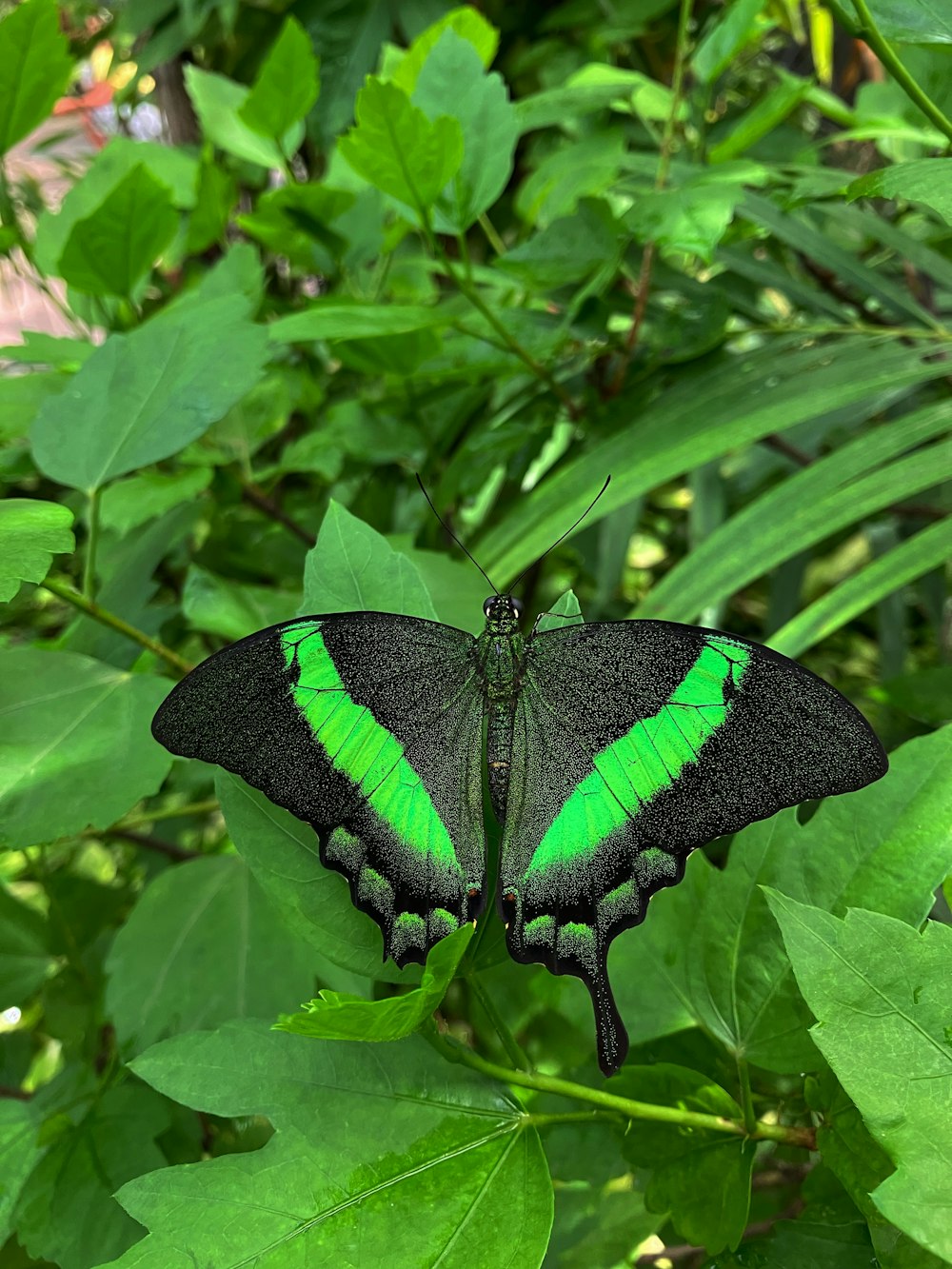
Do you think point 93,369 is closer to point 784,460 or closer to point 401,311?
point 401,311

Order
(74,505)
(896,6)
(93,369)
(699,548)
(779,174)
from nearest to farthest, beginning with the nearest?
1. (896,6)
2. (93,369)
3. (699,548)
4. (779,174)
5. (74,505)

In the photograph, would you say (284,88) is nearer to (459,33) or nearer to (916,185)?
(459,33)

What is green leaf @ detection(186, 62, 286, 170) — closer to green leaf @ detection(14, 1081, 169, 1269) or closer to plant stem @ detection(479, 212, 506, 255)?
plant stem @ detection(479, 212, 506, 255)

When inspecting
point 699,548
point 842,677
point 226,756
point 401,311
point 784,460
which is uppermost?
point 401,311

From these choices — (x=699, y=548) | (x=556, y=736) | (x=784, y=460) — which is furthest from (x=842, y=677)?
(x=556, y=736)

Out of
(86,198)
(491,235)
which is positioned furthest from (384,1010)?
(86,198)

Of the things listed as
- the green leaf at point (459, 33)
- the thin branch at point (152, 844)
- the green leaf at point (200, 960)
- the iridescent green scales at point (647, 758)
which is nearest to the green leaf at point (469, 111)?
the green leaf at point (459, 33)
